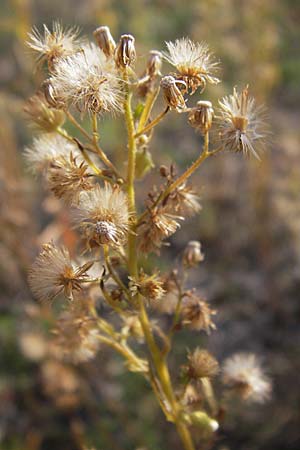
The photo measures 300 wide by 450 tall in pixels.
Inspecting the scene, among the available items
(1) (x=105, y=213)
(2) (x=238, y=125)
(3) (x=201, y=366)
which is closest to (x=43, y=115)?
(1) (x=105, y=213)

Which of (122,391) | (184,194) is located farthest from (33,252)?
(184,194)

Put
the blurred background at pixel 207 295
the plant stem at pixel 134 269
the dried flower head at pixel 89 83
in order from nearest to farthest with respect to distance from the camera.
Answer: the dried flower head at pixel 89 83 < the plant stem at pixel 134 269 < the blurred background at pixel 207 295

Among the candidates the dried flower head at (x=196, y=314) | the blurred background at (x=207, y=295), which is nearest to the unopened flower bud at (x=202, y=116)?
the dried flower head at (x=196, y=314)

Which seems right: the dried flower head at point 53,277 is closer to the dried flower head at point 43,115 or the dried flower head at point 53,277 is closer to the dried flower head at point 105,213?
the dried flower head at point 105,213

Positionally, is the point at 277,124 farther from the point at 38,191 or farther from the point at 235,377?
→ the point at 235,377

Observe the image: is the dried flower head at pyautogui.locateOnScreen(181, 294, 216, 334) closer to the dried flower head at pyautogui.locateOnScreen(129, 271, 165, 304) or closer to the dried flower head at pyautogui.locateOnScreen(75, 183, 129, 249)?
the dried flower head at pyautogui.locateOnScreen(129, 271, 165, 304)

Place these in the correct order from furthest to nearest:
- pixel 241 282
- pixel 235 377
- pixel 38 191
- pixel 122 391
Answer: pixel 38 191 < pixel 241 282 < pixel 122 391 < pixel 235 377
